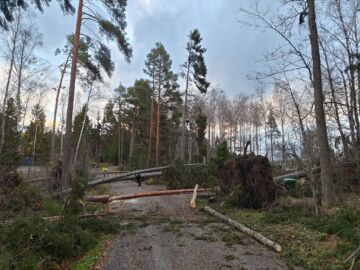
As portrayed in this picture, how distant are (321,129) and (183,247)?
6354mm

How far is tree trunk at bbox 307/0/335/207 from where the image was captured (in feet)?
34.7

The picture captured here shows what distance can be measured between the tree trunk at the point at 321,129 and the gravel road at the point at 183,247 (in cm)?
362

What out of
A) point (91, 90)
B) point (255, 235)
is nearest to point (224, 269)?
point (255, 235)

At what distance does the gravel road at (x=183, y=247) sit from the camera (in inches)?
248

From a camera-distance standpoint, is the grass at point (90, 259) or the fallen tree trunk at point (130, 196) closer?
the grass at point (90, 259)

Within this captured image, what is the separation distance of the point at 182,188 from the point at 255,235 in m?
10.0

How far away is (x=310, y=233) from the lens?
7809 mm

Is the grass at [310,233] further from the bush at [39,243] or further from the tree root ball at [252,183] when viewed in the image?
the bush at [39,243]

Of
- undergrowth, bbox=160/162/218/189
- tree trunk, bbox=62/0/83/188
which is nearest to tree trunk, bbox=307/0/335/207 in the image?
undergrowth, bbox=160/162/218/189

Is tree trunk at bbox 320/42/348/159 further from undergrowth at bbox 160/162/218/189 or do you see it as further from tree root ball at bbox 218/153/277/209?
undergrowth at bbox 160/162/218/189

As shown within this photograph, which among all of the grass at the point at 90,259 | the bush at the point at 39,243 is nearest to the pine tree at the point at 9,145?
the bush at the point at 39,243

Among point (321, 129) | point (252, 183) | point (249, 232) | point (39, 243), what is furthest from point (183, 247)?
point (321, 129)

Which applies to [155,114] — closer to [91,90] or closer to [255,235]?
[91,90]

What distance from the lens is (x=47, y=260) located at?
585cm
